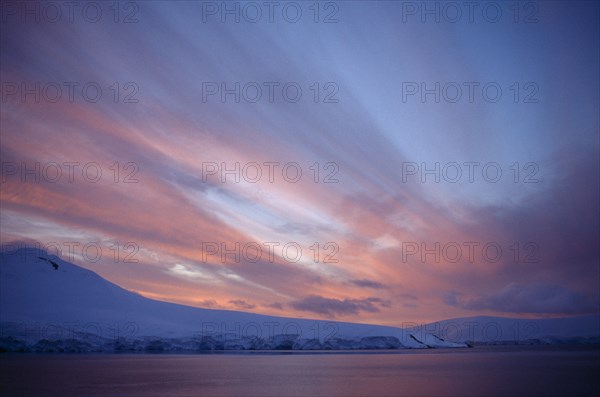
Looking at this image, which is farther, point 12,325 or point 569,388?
point 12,325

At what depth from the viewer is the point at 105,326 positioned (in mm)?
110750

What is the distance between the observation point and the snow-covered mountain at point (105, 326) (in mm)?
96500

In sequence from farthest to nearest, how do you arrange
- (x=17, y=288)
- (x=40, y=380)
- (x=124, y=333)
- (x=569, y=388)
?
(x=17, y=288)
(x=124, y=333)
(x=40, y=380)
(x=569, y=388)

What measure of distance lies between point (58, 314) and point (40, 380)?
90966 mm

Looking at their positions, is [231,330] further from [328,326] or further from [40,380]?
[40,380]

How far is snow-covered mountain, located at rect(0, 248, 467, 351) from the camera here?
96500 mm

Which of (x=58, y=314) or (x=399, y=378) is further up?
(x=58, y=314)

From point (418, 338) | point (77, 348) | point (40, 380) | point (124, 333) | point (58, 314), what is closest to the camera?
point (40, 380)

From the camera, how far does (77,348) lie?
9231cm

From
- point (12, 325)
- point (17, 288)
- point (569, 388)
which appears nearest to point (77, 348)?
point (12, 325)

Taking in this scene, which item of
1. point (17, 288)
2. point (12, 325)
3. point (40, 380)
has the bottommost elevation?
point (40, 380)

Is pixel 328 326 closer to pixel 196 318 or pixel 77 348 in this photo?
pixel 196 318

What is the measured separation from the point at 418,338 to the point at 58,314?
89699mm

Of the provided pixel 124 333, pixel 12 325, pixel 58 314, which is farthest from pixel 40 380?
pixel 58 314
